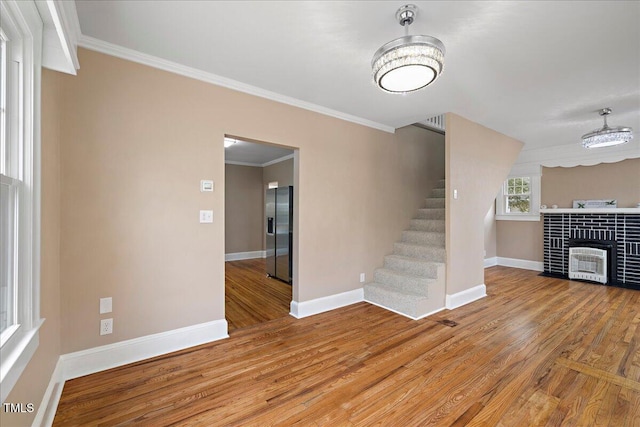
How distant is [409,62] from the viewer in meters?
1.71

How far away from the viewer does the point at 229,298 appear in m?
4.05

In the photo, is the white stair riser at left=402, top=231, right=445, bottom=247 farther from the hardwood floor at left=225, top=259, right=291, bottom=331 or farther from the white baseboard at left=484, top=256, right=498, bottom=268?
the white baseboard at left=484, top=256, right=498, bottom=268

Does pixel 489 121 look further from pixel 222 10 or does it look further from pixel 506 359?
pixel 222 10

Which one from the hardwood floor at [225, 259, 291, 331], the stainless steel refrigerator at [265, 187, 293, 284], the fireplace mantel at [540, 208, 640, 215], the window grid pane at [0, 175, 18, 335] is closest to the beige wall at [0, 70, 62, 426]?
the window grid pane at [0, 175, 18, 335]

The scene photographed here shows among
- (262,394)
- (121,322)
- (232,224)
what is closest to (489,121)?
(262,394)

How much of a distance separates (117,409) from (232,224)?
568 cm

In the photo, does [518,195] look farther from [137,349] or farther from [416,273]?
[137,349]

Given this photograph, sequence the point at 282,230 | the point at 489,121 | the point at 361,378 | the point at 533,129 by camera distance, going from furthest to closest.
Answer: the point at 282,230, the point at 533,129, the point at 489,121, the point at 361,378

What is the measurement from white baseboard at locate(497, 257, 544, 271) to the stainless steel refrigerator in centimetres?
517

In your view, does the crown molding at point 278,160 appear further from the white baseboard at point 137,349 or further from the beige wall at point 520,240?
the beige wall at point 520,240

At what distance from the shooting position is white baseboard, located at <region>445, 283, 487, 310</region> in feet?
11.9

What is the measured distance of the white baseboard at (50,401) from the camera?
1527 mm

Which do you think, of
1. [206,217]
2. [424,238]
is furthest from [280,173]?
[206,217]

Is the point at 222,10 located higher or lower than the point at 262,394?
higher
